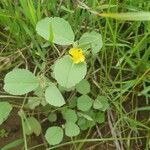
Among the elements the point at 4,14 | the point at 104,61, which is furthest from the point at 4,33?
the point at 104,61

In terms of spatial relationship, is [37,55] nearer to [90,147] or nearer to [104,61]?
[104,61]

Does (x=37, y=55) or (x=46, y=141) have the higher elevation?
(x=37, y=55)

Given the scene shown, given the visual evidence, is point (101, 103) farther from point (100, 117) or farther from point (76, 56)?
point (76, 56)

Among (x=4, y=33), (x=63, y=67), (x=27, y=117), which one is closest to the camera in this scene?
(x=63, y=67)

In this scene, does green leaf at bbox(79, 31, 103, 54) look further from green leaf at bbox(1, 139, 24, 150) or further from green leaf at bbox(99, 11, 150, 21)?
green leaf at bbox(1, 139, 24, 150)

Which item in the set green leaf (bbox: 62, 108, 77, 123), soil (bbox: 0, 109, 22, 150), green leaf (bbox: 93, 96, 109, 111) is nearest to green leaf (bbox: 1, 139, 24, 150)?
soil (bbox: 0, 109, 22, 150)

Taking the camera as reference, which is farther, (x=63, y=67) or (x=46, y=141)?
(x=46, y=141)
